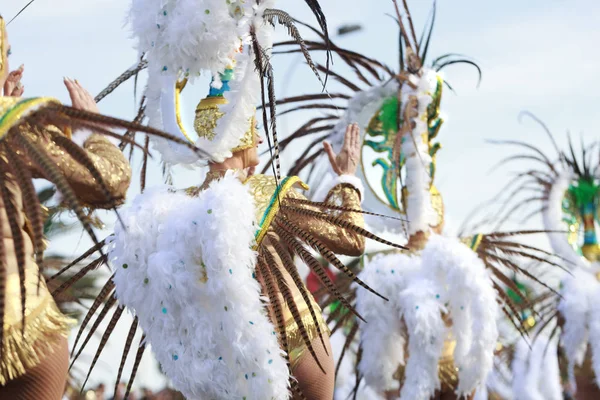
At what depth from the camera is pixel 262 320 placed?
294 centimetres

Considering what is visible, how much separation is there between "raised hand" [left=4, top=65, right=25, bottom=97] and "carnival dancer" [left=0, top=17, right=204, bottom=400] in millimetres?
87

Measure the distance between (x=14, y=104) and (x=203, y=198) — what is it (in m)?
0.77

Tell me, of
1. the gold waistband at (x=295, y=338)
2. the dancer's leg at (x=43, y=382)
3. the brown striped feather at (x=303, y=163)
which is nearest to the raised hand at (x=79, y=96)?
the dancer's leg at (x=43, y=382)

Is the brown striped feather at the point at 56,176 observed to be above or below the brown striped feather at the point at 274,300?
above

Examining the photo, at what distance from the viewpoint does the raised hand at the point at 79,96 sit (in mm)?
2764

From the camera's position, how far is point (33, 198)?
2.12 meters


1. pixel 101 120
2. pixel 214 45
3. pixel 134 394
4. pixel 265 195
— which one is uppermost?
pixel 214 45

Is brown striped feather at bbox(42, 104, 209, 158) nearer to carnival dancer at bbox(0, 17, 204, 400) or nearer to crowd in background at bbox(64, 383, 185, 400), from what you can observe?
carnival dancer at bbox(0, 17, 204, 400)

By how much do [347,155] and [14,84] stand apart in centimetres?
142

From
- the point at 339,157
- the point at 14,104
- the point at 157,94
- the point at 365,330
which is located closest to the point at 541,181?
the point at 365,330

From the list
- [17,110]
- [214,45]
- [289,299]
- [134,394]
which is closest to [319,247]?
[289,299]

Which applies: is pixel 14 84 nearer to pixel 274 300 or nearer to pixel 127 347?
pixel 127 347

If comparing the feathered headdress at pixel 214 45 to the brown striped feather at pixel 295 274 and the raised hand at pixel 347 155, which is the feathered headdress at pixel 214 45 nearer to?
the brown striped feather at pixel 295 274

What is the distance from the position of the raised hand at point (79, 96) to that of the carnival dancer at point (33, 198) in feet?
0.55
